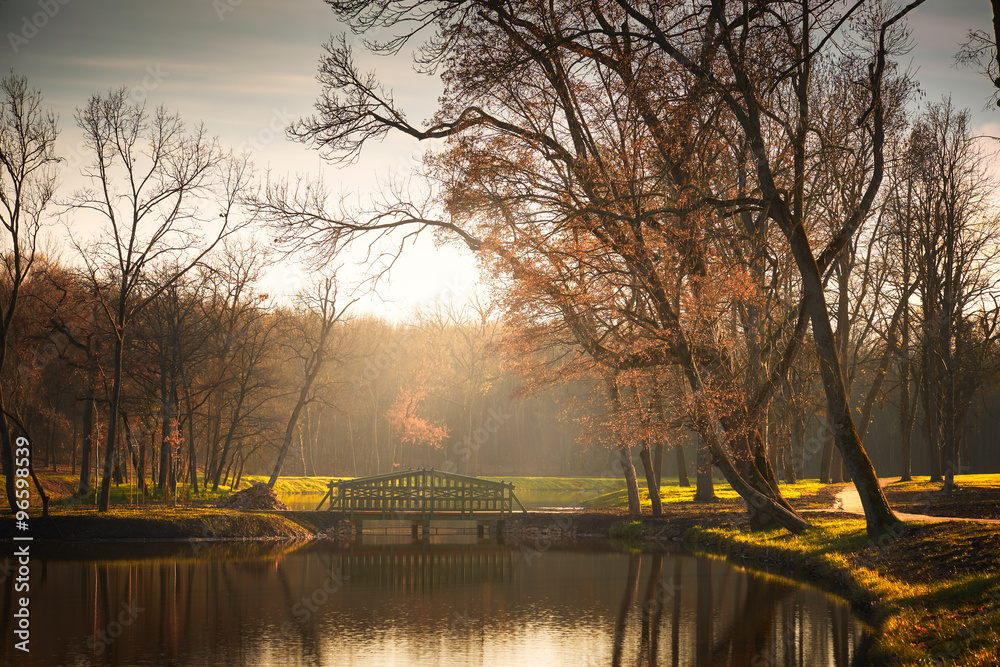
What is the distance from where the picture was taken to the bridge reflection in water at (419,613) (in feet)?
33.5

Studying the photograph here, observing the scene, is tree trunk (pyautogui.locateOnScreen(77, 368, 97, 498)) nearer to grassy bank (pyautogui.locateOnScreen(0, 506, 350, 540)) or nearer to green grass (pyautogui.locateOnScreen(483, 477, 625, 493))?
grassy bank (pyautogui.locateOnScreen(0, 506, 350, 540))

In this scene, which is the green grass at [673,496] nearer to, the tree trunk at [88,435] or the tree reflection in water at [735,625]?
the tree reflection in water at [735,625]

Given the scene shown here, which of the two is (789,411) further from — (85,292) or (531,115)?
(85,292)

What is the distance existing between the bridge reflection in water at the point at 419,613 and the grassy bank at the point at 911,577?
64cm

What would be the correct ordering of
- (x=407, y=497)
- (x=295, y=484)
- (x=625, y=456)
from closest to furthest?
(x=625, y=456)
(x=407, y=497)
(x=295, y=484)

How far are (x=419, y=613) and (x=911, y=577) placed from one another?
7702mm

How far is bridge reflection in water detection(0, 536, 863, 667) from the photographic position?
33.5 ft

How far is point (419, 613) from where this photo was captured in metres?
13.4

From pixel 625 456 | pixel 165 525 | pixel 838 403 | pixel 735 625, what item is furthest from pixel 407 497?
pixel 735 625

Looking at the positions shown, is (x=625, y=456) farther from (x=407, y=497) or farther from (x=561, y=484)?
(x=561, y=484)

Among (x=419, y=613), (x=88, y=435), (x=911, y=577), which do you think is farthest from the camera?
(x=88, y=435)

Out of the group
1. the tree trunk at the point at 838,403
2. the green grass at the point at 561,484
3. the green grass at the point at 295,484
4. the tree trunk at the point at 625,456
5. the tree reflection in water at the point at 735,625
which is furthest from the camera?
the green grass at the point at 561,484

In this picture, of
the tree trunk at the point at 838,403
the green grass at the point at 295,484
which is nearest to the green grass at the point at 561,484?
the green grass at the point at 295,484

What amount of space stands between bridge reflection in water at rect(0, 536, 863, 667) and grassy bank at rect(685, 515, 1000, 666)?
644 millimetres
